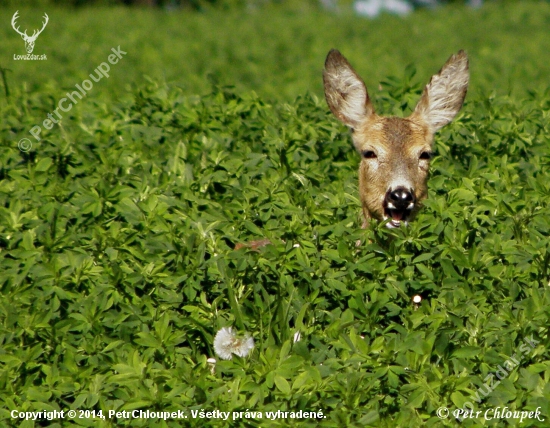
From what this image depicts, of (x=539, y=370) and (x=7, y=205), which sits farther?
(x=7, y=205)

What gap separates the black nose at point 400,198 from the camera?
6352 millimetres

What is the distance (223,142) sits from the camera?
26.2 feet

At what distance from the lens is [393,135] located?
23.1 ft

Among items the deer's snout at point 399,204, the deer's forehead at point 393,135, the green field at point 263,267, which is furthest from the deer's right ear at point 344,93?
the deer's snout at point 399,204

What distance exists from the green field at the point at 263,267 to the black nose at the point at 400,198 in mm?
179

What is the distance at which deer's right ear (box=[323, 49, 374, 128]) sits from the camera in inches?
293

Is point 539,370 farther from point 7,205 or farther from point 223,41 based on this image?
point 223,41

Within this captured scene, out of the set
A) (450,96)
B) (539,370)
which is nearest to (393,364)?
(539,370)

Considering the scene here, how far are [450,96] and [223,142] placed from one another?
1.89 meters

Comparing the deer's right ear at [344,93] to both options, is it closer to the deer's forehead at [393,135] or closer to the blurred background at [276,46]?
the deer's forehead at [393,135]

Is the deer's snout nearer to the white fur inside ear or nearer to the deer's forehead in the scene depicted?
the deer's forehead

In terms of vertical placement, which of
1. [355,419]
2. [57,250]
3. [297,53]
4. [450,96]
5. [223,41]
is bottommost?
[355,419]

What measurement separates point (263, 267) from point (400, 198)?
1.09 m

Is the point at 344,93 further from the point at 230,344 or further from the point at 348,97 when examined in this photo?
the point at 230,344
